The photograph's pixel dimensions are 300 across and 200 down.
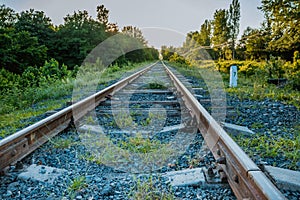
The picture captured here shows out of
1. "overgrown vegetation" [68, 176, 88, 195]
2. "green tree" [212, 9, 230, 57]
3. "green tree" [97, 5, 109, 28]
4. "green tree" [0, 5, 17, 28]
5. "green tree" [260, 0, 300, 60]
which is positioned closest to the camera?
"overgrown vegetation" [68, 176, 88, 195]

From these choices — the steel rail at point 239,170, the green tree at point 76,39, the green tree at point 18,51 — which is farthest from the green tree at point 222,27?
the steel rail at point 239,170

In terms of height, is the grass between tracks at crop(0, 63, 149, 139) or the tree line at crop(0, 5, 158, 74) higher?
the tree line at crop(0, 5, 158, 74)

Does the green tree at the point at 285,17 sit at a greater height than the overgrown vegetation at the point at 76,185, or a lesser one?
greater

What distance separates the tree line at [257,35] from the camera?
12250 mm

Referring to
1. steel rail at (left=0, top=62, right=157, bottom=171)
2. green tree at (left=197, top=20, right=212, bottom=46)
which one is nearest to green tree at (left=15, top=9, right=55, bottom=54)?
green tree at (left=197, top=20, right=212, bottom=46)

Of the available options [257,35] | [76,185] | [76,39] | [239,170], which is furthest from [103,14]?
[239,170]

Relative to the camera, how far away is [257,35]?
29.7 meters

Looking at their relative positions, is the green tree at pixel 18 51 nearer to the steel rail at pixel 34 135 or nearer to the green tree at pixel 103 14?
the green tree at pixel 103 14

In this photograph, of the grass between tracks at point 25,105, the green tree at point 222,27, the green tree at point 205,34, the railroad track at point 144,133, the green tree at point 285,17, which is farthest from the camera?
the green tree at point 205,34

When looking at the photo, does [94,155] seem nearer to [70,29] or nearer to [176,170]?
[176,170]

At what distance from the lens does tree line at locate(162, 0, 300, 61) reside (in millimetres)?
12250

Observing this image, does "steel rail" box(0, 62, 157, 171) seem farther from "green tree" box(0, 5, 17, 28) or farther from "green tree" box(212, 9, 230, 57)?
"green tree" box(212, 9, 230, 57)

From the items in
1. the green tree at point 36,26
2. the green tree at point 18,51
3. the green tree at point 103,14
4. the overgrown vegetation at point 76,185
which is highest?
the green tree at point 103,14

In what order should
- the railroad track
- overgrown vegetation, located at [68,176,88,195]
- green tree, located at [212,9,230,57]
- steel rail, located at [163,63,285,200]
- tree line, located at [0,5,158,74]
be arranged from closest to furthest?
steel rail, located at [163,63,285,200] → the railroad track → overgrown vegetation, located at [68,176,88,195] → tree line, located at [0,5,158,74] → green tree, located at [212,9,230,57]
